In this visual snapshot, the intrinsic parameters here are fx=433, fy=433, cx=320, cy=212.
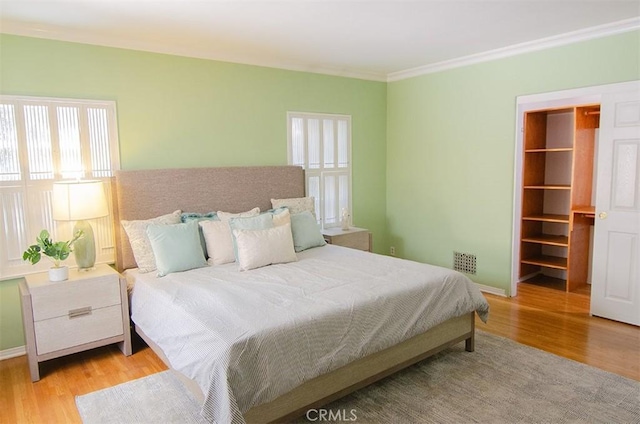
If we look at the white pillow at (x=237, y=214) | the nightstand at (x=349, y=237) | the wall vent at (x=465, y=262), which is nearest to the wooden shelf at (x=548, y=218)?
the wall vent at (x=465, y=262)

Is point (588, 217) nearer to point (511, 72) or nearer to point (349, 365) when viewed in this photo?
point (511, 72)

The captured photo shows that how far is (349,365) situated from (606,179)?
2935mm

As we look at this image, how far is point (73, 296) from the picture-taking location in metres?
3.09

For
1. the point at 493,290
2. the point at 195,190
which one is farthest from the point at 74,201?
the point at 493,290

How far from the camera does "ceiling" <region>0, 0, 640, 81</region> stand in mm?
3030

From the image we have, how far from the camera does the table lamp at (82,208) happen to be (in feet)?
10.5

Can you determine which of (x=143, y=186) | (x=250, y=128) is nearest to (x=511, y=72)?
(x=250, y=128)

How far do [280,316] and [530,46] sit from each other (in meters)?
3.60

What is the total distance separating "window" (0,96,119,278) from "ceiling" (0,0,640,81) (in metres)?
0.57

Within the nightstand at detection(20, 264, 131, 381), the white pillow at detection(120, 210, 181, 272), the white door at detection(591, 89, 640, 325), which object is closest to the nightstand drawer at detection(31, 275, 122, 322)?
the nightstand at detection(20, 264, 131, 381)

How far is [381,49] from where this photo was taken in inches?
169

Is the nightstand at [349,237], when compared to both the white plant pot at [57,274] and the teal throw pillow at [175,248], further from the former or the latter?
the white plant pot at [57,274]

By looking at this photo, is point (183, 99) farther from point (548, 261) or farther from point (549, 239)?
point (548, 261)

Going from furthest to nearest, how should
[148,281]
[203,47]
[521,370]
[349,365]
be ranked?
[203,47] < [148,281] < [521,370] < [349,365]
